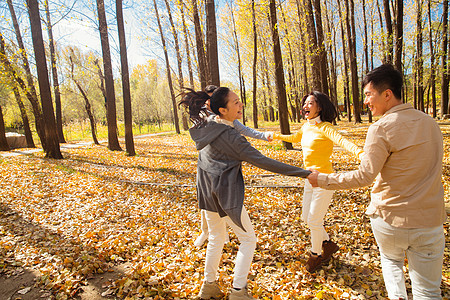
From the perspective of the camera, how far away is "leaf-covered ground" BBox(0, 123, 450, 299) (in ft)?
10.1

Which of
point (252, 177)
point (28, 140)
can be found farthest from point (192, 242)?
point (28, 140)

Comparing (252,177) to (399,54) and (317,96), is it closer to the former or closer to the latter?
(317,96)

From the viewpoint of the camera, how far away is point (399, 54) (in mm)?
9281

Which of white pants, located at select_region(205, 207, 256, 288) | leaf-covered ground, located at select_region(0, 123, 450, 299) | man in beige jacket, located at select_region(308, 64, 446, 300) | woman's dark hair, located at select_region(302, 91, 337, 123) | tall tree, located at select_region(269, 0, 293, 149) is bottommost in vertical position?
leaf-covered ground, located at select_region(0, 123, 450, 299)

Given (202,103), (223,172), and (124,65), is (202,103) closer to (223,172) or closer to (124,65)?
(223,172)

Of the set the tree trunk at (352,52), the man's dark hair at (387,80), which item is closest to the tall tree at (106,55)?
the man's dark hair at (387,80)

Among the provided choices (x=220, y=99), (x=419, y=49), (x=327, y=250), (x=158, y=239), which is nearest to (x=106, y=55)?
(x=158, y=239)

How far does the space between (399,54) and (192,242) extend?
9856 mm

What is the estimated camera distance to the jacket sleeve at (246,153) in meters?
2.27

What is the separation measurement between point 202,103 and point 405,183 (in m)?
1.83

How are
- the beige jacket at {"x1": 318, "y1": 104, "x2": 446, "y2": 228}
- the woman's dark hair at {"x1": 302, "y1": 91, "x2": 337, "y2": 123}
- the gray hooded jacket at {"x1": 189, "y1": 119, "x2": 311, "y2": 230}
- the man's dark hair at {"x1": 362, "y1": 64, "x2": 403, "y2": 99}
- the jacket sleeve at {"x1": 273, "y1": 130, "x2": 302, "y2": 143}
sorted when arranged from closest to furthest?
the beige jacket at {"x1": 318, "y1": 104, "x2": 446, "y2": 228}
the man's dark hair at {"x1": 362, "y1": 64, "x2": 403, "y2": 99}
the gray hooded jacket at {"x1": 189, "y1": 119, "x2": 311, "y2": 230}
the woman's dark hair at {"x1": 302, "y1": 91, "x2": 337, "y2": 123}
the jacket sleeve at {"x1": 273, "y1": 130, "x2": 302, "y2": 143}

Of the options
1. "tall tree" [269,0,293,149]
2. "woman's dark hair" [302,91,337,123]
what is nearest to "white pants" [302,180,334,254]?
"woman's dark hair" [302,91,337,123]

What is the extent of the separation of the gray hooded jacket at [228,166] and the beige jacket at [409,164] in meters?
0.65

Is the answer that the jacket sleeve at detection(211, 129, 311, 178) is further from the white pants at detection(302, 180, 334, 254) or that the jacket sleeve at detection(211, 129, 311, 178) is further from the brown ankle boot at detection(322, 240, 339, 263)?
the brown ankle boot at detection(322, 240, 339, 263)
